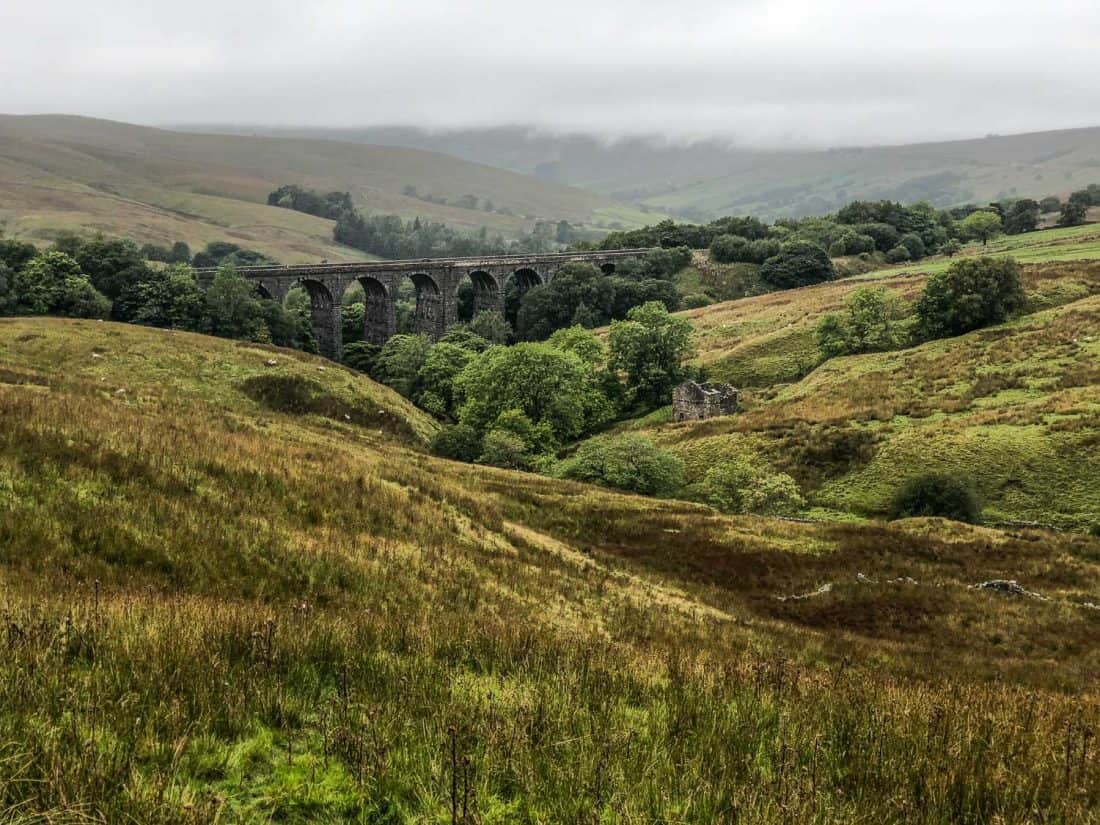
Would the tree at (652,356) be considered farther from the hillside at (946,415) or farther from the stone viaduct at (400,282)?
the stone viaduct at (400,282)

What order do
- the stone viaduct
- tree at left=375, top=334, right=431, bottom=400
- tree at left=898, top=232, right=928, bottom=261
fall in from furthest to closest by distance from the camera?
tree at left=898, top=232, right=928, bottom=261 < the stone viaduct < tree at left=375, top=334, right=431, bottom=400

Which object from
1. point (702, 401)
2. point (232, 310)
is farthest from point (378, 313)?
point (702, 401)

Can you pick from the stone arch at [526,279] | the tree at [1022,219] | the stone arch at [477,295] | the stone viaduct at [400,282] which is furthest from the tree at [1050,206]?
the stone arch at [477,295]

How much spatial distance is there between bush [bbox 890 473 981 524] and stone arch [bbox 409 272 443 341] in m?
82.6

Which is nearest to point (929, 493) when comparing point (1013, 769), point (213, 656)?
point (1013, 769)

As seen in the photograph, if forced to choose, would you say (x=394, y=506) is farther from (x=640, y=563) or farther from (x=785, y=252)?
(x=785, y=252)

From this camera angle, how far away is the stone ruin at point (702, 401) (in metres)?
64.2

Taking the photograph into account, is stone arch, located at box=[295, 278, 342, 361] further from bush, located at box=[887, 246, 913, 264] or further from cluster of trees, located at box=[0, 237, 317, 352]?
bush, located at box=[887, 246, 913, 264]

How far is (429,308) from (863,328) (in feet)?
→ 217

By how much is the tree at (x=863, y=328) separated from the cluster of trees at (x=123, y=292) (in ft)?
200

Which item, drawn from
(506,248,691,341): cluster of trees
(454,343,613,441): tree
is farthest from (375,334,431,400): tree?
(506,248,691,341): cluster of trees

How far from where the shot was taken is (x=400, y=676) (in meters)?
6.28

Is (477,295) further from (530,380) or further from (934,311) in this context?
(934,311)

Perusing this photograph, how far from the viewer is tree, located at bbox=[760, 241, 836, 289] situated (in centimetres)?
11869
